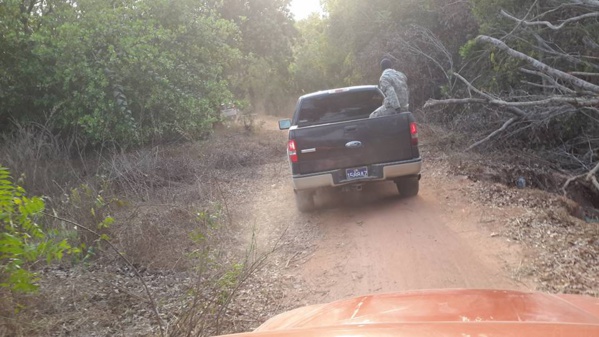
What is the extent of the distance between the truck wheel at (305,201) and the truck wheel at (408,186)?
1.41m

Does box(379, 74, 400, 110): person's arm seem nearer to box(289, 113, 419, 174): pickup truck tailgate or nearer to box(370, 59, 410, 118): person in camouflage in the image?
box(370, 59, 410, 118): person in camouflage

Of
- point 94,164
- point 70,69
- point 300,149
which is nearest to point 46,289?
point 300,149

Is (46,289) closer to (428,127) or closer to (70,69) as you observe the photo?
(70,69)

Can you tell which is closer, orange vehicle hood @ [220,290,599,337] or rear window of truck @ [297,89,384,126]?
orange vehicle hood @ [220,290,599,337]

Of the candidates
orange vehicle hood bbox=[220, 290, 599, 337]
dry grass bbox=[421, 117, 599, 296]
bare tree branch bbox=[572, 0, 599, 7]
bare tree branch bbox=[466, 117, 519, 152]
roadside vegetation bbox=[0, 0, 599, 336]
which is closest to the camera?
orange vehicle hood bbox=[220, 290, 599, 337]

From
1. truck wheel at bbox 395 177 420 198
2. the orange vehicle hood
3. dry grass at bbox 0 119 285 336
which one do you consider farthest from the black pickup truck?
the orange vehicle hood

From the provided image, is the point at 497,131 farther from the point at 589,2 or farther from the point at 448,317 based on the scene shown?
the point at 448,317

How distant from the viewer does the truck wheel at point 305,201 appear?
31.4 ft

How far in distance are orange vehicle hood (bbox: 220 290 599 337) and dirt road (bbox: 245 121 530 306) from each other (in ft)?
9.12

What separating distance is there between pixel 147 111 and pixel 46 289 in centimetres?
927

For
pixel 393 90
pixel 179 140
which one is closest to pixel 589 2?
pixel 393 90

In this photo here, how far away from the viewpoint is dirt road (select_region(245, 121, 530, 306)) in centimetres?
642

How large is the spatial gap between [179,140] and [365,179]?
342 inches

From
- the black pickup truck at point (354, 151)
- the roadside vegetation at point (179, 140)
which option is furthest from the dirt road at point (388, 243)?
the black pickup truck at point (354, 151)
